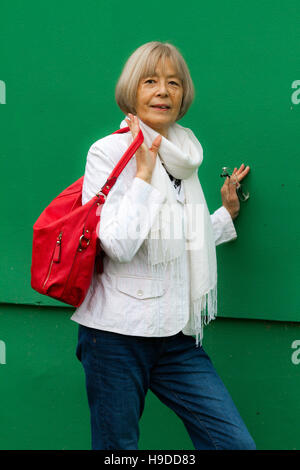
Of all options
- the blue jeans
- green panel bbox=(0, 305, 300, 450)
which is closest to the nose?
the blue jeans

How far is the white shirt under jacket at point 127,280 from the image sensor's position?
206 cm

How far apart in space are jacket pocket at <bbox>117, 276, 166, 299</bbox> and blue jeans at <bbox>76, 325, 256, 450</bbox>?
0.49 feet

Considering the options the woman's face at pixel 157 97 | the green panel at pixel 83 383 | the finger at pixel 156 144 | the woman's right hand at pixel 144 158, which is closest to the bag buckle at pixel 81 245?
the woman's right hand at pixel 144 158

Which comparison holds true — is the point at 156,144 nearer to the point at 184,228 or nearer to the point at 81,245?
the point at 184,228

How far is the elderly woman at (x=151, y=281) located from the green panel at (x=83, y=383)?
56cm

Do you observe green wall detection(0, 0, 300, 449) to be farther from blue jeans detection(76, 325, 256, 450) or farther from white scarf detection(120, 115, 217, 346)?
blue jeans detection(76, 325, 256, 450)

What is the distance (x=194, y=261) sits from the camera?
2.25 m

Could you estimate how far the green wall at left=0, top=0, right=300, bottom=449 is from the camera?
266cm

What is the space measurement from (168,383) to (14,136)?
1397 millimetres

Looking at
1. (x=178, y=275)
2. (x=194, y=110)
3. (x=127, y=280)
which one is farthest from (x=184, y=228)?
(x=194, y=110)

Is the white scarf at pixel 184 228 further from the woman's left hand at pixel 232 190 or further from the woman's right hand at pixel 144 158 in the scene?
the woman's left hand at pixel 232 190

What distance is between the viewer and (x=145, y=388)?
2.24 meters

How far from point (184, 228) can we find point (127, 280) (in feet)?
0.90

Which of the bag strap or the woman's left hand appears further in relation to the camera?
the woman's left hand
